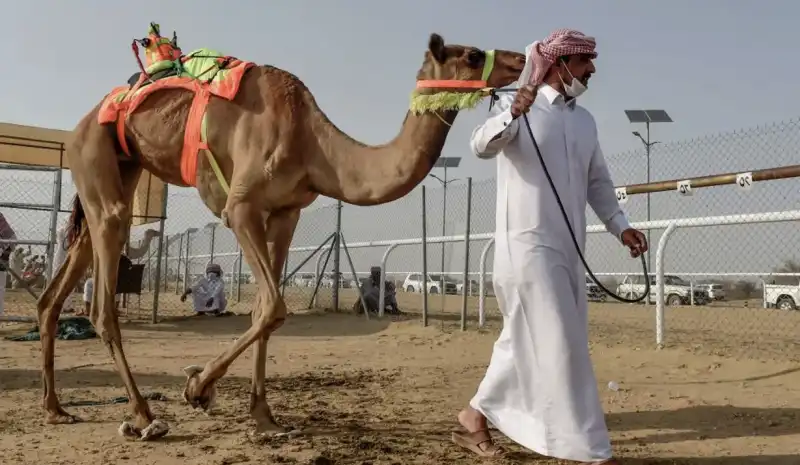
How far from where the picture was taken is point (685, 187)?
6965 mm

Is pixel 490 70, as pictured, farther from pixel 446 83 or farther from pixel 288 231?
pixel 288 231

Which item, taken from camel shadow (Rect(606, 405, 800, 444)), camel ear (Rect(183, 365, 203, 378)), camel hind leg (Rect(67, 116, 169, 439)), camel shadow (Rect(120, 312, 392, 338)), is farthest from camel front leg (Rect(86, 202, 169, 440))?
camel shadow (Rect(120, 312, 392, 338))

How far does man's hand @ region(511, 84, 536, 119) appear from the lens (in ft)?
10.4

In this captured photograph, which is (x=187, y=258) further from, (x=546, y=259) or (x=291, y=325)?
(x=546, y=259)

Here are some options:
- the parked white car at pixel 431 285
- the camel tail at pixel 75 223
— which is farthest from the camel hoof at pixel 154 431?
the parked white car at pixel 431 285

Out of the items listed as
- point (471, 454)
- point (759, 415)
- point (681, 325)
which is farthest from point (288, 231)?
point (681, 325)

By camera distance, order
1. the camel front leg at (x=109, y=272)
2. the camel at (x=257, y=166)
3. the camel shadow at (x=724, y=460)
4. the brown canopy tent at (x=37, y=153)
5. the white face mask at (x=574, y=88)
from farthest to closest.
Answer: the brown canopy tent at (x=37, y=153), the camel front leg at (x=109, y=272), the camel at (x=257, y=166), the camel shadow at (x=724, y=460), the white face mask at (x=574, y=88)

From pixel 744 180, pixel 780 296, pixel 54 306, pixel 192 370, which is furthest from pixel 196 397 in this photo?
pixel 780 296

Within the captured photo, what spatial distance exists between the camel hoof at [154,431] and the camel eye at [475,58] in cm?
274

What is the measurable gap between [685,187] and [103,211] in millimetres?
5305

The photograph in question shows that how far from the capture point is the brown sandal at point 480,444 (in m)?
3.68

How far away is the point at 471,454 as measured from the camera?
12.3 ft

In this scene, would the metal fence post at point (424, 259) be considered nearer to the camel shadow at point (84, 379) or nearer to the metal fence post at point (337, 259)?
the metal fence post at point (337, 259)

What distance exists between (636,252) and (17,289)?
2692cm
